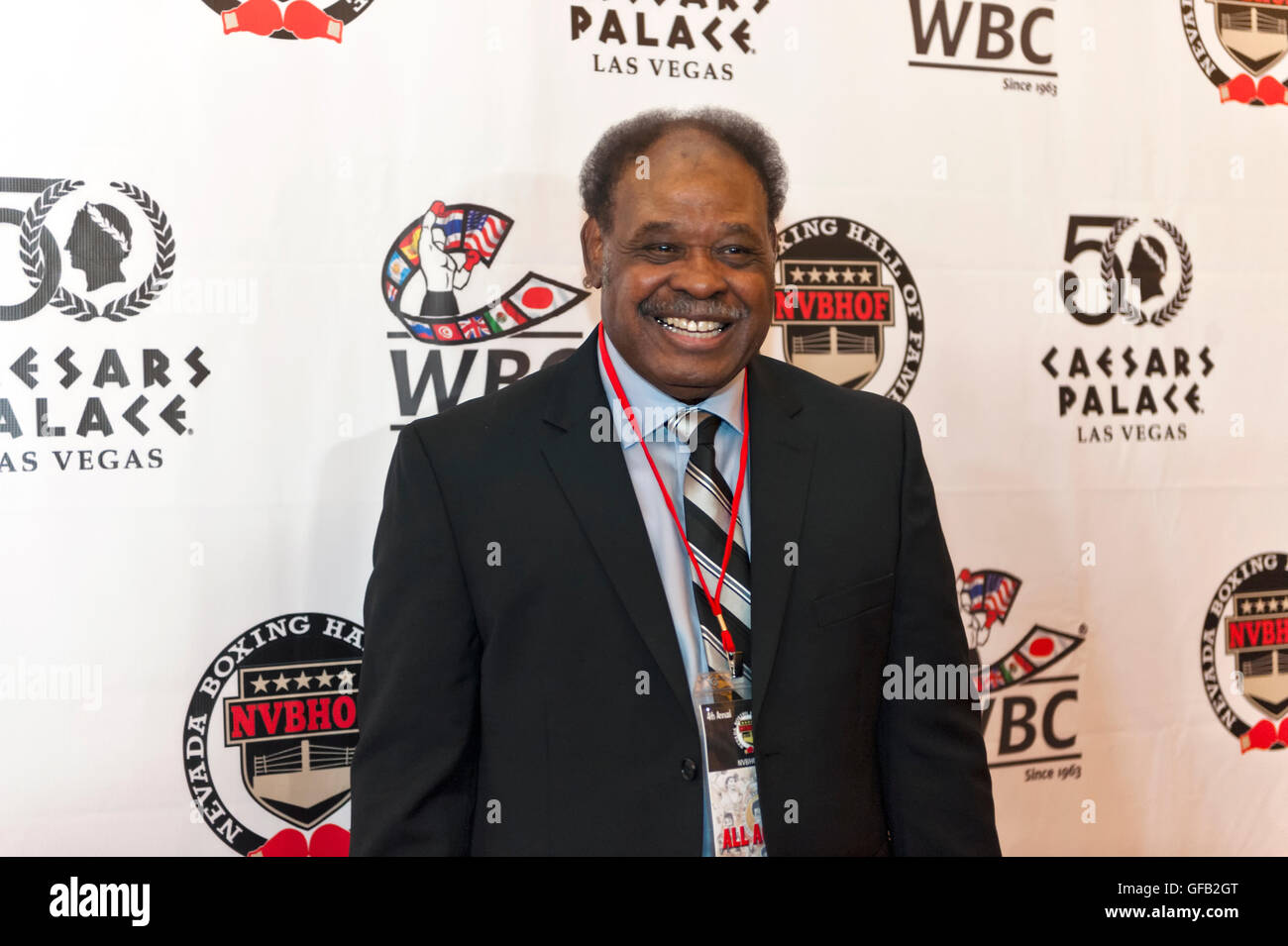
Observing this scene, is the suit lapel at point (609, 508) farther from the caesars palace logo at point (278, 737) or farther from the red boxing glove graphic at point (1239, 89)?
the red boxing glove graphic at point (1239, 89)

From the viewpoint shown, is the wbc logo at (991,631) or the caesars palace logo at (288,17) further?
the wbc logo at (991,631)

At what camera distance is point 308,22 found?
70.2 inches

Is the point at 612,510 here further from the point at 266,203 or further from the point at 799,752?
the point at 266,203

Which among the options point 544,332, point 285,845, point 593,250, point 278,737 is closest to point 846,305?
point 544,332

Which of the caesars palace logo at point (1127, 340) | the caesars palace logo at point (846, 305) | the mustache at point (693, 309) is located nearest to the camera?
the mustache at point (693, 309)

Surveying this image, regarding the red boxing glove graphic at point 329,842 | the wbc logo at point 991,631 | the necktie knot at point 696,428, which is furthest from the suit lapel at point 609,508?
the wbc logo at point 991,631

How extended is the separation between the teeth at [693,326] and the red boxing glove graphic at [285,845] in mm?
1201

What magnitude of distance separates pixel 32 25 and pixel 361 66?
1.79ft

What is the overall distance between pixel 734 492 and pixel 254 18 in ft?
4.08

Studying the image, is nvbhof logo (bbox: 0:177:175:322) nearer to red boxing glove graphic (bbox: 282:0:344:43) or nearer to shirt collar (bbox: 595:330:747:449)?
red boxing glove graphic (bbox: 282:0:344:43)

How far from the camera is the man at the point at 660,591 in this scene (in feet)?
4.08

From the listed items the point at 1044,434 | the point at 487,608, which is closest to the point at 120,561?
the point at 487,608

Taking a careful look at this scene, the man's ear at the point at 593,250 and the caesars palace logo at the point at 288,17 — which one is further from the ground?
the caesars palace logo at the point at 288,17

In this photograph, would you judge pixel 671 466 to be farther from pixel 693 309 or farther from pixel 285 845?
pixel 285 845
